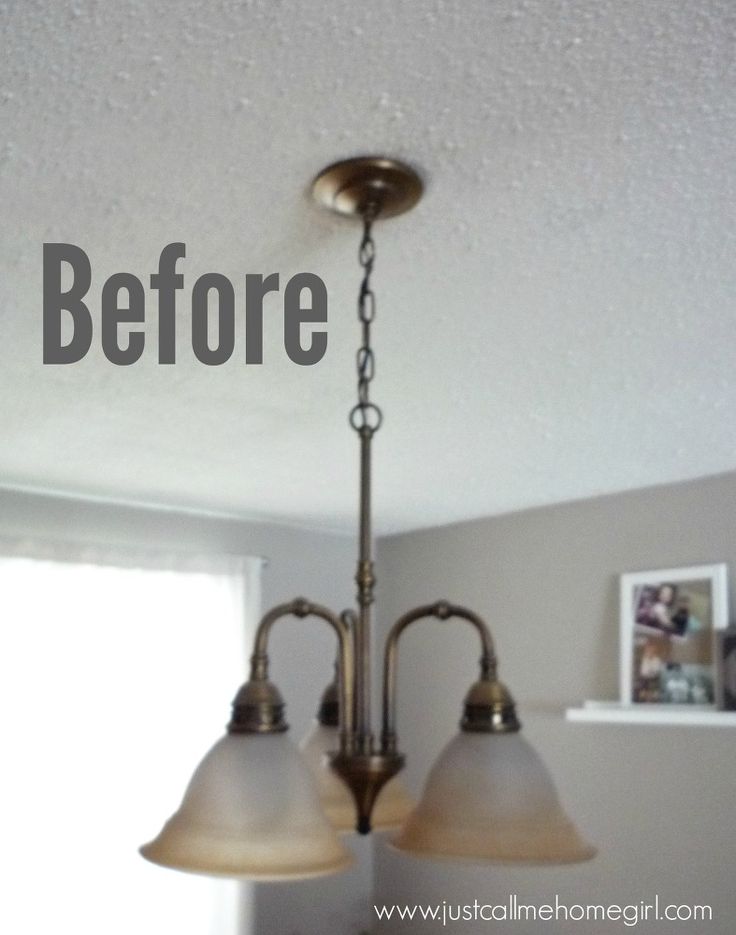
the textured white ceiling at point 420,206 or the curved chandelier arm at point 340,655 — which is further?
the curved chandelier arm at point 340,655

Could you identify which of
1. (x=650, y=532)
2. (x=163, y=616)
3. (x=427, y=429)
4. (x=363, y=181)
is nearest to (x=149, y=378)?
(x=427, y=429)

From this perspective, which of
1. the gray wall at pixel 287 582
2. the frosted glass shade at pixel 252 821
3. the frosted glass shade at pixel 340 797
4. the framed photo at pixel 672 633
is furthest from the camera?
the gray wall at pixel 287 582

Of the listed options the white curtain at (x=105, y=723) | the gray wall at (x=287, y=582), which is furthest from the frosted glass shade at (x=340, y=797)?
the gray wall at (x=287, y=582)

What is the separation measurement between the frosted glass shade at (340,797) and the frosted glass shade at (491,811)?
252mm

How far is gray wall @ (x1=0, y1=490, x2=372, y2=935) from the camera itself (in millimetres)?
2697

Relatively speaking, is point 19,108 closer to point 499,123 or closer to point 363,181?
point 363,181

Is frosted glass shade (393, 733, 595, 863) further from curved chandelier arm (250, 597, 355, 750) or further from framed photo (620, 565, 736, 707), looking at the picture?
framed photo (620, 565, 736, 707)

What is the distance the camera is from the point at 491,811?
1.03 meters

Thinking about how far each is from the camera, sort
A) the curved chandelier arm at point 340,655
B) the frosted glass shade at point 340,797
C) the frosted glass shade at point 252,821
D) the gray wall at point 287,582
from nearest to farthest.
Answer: the frosted glass shade at point 252,821
the curved chandelier arm at point 340,655
the frosted glass shade at point 340,797
the gray wall at point 287,582

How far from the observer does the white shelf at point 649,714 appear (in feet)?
7.37

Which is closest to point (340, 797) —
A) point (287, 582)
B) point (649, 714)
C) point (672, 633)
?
point (649, 714)

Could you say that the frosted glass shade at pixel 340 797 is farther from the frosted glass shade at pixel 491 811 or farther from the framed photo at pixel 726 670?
the framed photo at pixel 726 670

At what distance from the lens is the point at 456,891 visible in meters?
2.90

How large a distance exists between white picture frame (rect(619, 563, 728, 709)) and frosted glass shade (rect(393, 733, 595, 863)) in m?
1.41
